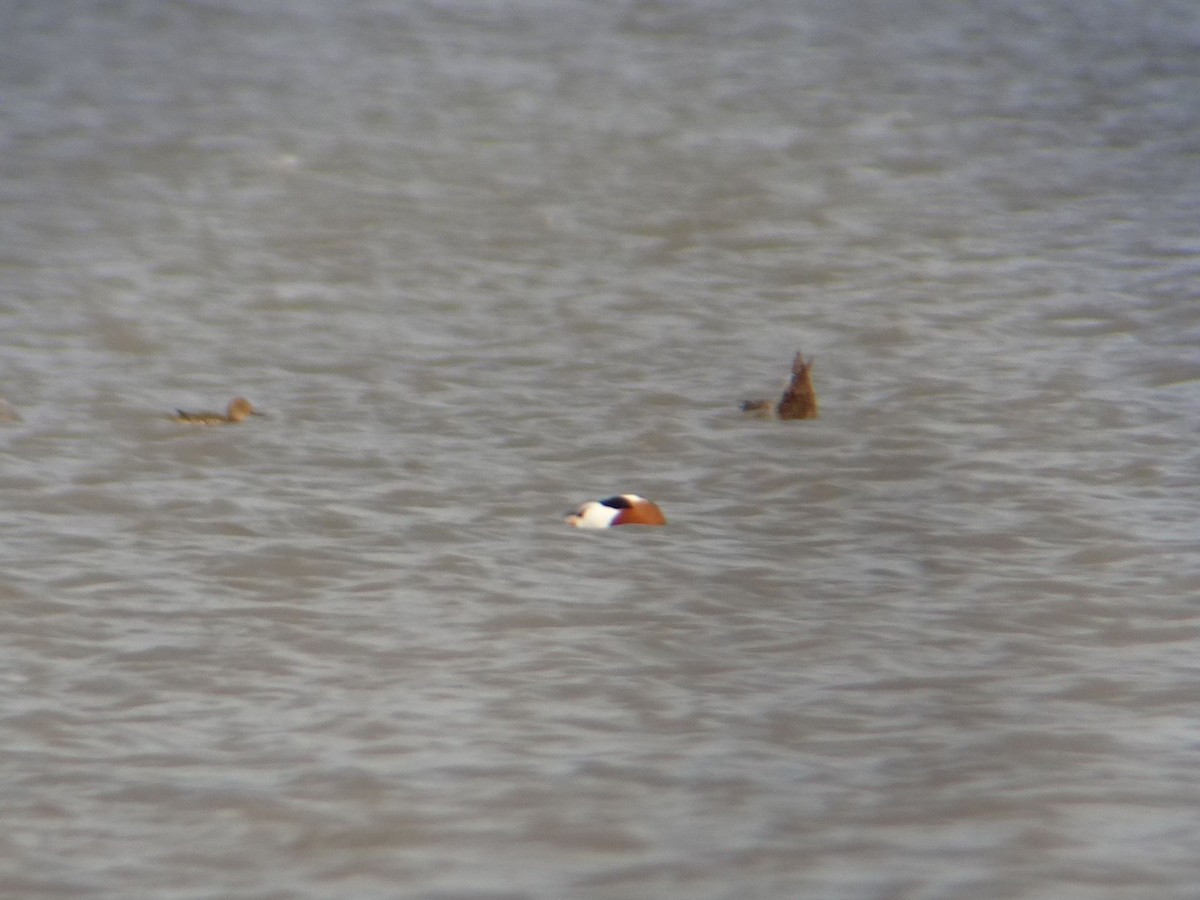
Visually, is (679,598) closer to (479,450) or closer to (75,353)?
(479,450)

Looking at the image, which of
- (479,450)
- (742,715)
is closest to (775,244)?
(479,450)

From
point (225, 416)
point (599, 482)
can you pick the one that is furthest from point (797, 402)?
point (225, 416)

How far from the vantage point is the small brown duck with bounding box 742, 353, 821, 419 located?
4.35 m

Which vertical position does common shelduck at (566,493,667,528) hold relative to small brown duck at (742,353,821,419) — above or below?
below

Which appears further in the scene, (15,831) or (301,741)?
(301,741)

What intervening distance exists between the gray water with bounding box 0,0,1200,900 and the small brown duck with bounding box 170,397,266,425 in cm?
4

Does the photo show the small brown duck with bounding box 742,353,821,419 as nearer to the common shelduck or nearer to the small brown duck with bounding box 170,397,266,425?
the common shelduck

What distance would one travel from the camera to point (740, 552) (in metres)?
3.57

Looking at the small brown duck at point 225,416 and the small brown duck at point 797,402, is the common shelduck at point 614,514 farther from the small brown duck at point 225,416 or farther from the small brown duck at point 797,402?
the small brown duck at point 225,416

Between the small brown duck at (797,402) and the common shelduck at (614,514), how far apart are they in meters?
0.77

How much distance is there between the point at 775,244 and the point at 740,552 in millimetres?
2538

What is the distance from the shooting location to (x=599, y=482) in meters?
3.99

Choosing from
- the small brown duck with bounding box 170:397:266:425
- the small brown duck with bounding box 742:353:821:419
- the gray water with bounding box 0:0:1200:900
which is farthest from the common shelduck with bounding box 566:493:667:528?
the small brown duck with bounding box 170:397:266:425

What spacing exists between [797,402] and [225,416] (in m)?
1.28
